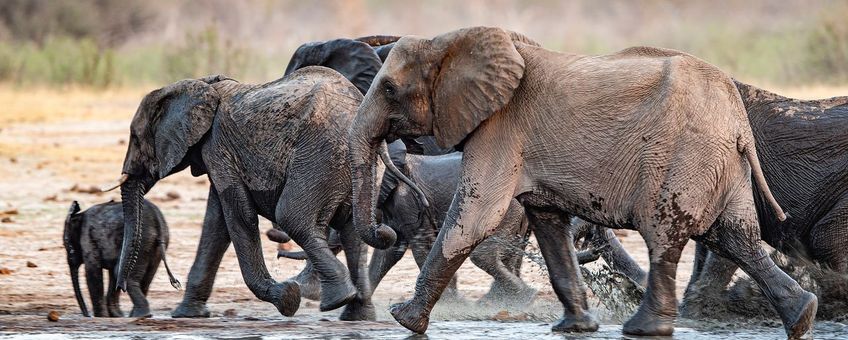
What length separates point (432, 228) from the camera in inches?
342

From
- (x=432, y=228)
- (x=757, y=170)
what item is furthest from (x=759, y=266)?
(x=432, y=228)

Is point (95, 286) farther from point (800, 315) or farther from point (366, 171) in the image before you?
point (800, 315)

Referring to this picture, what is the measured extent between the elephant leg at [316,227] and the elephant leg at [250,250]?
22 centimetres

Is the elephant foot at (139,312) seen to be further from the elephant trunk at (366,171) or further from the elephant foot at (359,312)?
the elephant trunk at (366,171)

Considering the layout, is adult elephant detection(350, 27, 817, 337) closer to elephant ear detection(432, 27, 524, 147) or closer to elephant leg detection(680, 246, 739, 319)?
elephant ear detection(432, 27, 524, 147)

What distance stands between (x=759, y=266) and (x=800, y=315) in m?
0.26

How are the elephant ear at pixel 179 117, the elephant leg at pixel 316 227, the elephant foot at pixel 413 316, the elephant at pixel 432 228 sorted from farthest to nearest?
1. the elephant at pixel 432 228
2. the elephant ear at pixel 179 117
3. the elephant leg at pixel 316 227
4. the elephant foot at pixel 413 316

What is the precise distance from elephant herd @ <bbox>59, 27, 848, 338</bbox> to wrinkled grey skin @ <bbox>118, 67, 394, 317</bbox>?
0.03 feet

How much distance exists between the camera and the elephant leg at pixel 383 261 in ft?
29.1

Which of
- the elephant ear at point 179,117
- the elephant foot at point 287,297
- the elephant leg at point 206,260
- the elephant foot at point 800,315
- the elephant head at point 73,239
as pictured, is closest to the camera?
the elephant foot at point 800,315

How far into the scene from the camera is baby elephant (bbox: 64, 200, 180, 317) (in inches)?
350

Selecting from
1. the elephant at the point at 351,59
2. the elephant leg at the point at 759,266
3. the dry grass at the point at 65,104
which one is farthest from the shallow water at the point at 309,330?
the dry grass at the point at 65,104

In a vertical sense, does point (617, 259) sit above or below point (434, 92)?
below

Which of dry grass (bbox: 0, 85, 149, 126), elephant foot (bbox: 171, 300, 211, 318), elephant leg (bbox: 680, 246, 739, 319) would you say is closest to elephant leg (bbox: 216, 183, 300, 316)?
elephant foot (bbox: 171, 300, 211, 318)
